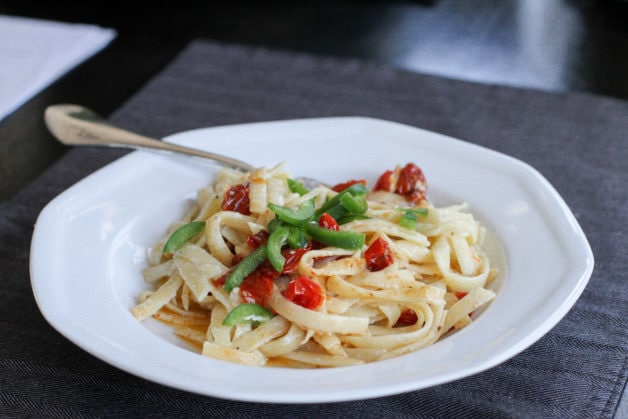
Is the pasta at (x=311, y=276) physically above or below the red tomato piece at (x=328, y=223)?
below

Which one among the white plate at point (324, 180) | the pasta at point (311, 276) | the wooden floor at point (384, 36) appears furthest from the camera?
the wooden floor at point (384, 36)

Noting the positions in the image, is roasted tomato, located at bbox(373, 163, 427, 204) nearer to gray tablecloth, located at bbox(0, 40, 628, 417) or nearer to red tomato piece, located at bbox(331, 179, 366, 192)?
red tomato piece, located at bbox(331, 179, 366, 192)

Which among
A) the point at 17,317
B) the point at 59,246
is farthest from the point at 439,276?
the point at 17,317

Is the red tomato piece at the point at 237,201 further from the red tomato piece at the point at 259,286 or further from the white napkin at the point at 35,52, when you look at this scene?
the white napkin at the point at 35,52

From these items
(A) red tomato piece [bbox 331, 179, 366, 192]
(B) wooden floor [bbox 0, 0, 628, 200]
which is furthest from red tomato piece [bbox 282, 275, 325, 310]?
(B) wooden floor [bbox 0, 0, 628, 200]

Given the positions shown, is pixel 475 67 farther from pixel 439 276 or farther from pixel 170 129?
pixel 439 276

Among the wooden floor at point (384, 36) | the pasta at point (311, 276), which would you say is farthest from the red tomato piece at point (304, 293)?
the wooden floor at point (384, 36)
